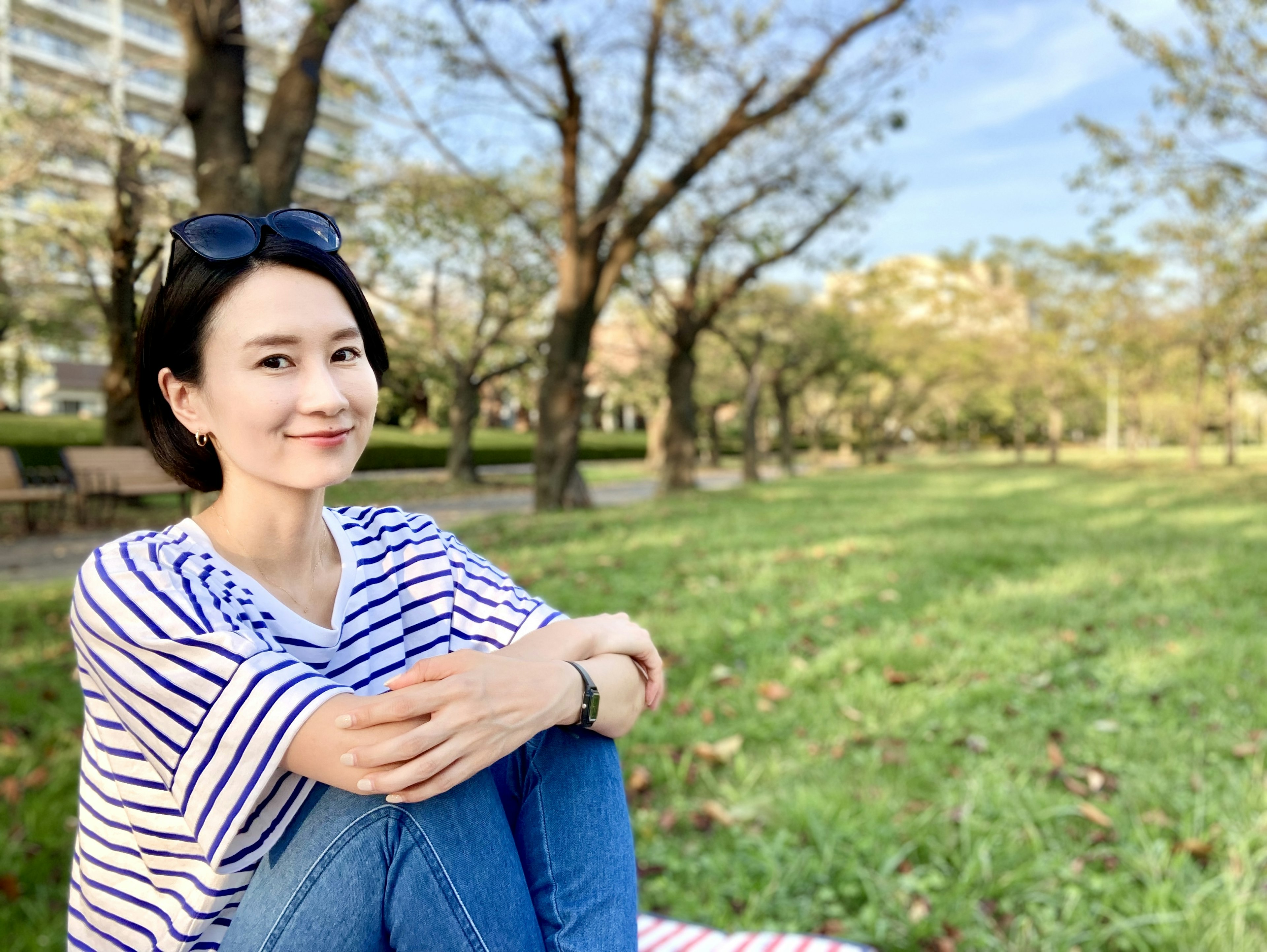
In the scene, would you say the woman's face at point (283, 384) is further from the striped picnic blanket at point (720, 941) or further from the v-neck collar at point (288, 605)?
the striped picnic blanket at point (720, 941)

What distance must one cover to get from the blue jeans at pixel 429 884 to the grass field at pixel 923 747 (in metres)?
1.29

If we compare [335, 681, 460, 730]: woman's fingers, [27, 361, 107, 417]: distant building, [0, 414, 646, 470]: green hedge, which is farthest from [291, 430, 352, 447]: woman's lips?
[27, 361, 107, 417]: distant building

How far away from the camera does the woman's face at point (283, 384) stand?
1.31 m

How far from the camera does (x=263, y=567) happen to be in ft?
4.74

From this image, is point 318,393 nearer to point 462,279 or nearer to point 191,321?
point 191,321

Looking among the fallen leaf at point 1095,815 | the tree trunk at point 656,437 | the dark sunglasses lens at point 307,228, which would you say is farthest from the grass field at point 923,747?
the tree trunk at point 656,437

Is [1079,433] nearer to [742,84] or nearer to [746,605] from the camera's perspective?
[742,84]

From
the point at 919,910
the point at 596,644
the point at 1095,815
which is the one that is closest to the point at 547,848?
the point at 596,644

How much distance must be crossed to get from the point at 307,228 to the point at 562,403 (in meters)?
10.3

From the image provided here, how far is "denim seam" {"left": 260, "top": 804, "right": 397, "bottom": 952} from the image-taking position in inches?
48.2

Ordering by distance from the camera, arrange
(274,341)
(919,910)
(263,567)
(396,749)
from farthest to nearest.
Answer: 1. (919,910)
2. (263,567)
3. (274,341)
4. (396,749)

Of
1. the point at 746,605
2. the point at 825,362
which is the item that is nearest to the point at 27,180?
the point at 746,605

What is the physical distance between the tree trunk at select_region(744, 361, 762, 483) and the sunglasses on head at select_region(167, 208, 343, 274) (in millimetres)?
19893

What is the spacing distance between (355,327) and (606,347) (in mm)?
23627
